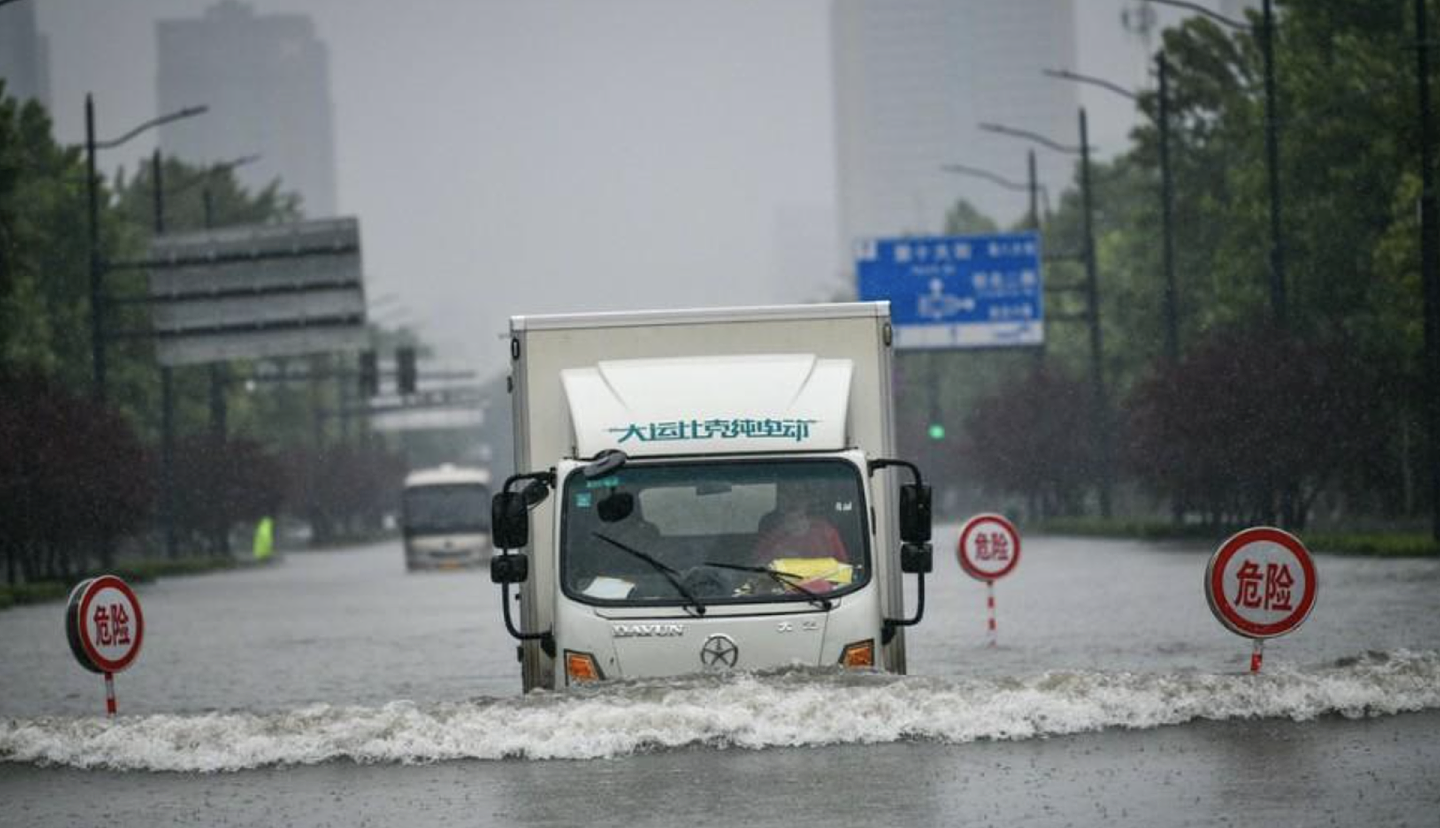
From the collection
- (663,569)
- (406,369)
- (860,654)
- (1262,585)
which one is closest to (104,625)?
(663,569)

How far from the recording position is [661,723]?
1402 centimetres

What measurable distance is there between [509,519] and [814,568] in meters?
1.68

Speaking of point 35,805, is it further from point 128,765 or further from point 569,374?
point 569,374

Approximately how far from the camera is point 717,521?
15016 mm

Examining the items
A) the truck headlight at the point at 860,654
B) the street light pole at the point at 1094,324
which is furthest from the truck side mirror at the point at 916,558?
the street light pole at the point at 1094,324

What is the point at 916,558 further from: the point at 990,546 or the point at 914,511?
the point at 990,546

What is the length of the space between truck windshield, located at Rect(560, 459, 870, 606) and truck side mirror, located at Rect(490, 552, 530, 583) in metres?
0.26

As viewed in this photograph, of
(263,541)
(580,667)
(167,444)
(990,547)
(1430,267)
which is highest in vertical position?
(1430,267)

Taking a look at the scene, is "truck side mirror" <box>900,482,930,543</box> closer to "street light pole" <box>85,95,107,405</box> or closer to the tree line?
the tree line

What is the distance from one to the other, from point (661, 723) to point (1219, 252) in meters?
52.0

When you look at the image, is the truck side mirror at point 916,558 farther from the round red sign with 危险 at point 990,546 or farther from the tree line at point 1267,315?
the tree line at point 1267,315

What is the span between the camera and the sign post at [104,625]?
16.3 metres

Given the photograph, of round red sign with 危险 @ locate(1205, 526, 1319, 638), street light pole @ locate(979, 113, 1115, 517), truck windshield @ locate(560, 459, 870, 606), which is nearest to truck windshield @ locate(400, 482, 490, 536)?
street light pole @ locate(979, 113, 1115, 517)

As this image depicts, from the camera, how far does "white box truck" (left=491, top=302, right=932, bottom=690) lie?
1463 cm
